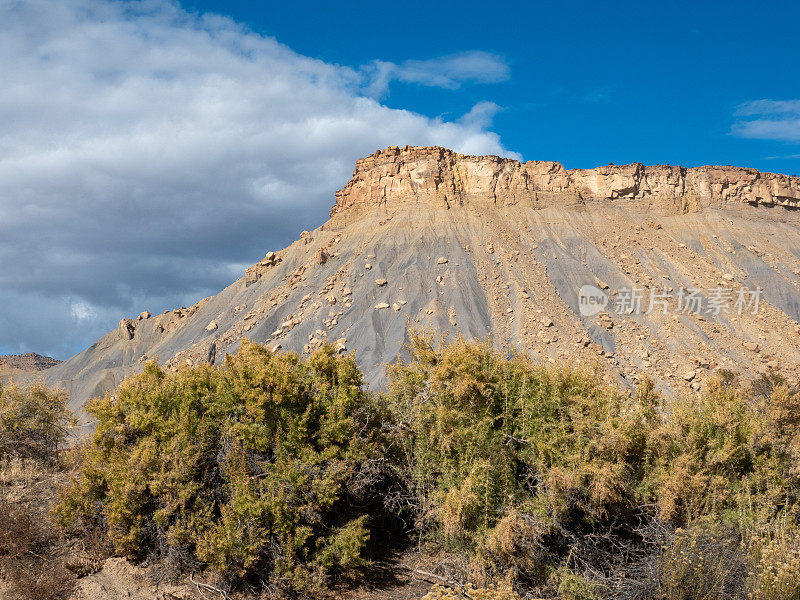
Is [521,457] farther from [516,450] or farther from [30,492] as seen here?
[30,492]

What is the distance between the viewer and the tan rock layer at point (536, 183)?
6412 centimetres

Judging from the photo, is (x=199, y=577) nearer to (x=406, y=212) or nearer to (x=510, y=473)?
(x=510, y=473)

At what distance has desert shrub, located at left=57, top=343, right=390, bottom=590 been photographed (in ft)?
34.4

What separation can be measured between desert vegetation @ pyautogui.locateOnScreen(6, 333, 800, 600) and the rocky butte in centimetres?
2761

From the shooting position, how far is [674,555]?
9.35 metres

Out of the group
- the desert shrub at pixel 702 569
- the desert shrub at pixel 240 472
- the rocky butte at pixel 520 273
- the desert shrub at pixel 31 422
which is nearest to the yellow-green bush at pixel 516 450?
the desert shrub at pixel 702 569

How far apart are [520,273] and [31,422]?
44.7 m

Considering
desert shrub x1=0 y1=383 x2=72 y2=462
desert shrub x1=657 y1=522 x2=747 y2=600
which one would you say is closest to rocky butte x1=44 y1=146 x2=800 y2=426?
desert shrub x1=0 y1=383 x2=72 y2=462

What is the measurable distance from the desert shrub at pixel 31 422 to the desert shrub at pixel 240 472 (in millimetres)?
4254

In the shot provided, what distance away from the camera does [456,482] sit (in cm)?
1116

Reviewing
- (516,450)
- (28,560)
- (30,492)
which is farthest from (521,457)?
(30,492)

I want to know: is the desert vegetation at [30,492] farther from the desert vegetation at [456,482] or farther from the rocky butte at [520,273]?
the rocky butte at [520,273]

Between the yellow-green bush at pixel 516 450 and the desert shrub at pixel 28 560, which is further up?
the yellow-green bush at pixel 516 450

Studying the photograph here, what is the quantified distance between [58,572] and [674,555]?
34.0 feet
